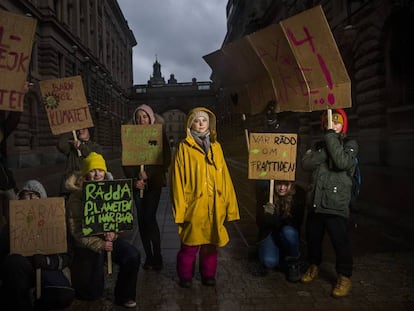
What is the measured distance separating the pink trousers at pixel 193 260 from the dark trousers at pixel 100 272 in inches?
21.3

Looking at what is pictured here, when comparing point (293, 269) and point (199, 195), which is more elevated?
point (199, 195)

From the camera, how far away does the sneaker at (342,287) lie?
3336mm

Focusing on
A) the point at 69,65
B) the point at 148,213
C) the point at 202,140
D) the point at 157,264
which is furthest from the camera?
the point at 69,65

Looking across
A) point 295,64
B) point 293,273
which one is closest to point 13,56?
point 295,64

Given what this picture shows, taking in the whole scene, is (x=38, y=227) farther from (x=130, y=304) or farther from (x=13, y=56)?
(x=13, y=56)

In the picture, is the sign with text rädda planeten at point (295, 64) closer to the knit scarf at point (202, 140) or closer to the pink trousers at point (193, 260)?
the knit scarf at point (202, 140)

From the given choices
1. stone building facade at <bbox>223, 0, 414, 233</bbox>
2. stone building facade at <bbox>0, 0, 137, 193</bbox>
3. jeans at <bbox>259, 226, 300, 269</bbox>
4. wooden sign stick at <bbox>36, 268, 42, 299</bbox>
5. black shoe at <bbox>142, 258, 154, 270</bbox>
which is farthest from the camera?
stone building facade at <bbox>0, 0, 137, 193</bbox>

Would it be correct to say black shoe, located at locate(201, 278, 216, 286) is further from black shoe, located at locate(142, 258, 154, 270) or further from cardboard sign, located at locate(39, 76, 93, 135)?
cardboard sign, located at locate(39, 76, 93, 135)

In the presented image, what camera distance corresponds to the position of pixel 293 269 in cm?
369

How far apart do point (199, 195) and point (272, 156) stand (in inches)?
35.1

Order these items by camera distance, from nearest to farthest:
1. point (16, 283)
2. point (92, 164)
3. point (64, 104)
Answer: point (16, 283), point (92, 164), point (64, 104)

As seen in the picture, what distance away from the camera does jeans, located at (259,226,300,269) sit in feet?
12.3

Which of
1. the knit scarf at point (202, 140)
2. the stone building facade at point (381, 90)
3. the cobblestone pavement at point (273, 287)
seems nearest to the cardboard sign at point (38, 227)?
the cobblestone pavement at point (273, 287)

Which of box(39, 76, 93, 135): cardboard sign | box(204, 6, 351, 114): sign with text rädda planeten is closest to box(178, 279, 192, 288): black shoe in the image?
box(204, 6, 351, 114): sign with text rädda planeten
